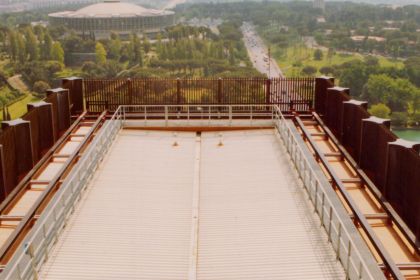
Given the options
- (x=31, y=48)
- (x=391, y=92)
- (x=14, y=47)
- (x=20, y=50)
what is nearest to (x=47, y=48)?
(x=31, y=48)

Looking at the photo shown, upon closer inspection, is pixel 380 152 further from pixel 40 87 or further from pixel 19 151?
pixel 40 87

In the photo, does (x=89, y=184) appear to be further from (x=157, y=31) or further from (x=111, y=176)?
(x=157, y=31)

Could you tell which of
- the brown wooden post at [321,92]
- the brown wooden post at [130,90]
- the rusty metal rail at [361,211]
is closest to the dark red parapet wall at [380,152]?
the rusty metal rail at [361,211]

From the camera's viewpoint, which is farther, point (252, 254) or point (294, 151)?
point (294, 151)

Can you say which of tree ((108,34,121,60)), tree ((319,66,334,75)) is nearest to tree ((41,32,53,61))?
tree ((108,34,121,60))

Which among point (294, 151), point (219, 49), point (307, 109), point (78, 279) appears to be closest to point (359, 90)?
point (219, 49)

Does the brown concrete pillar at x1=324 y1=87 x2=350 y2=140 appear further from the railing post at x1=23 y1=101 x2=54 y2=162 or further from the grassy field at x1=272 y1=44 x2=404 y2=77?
the grassy field at x1=272 y1=44 x2=404 y2=77
